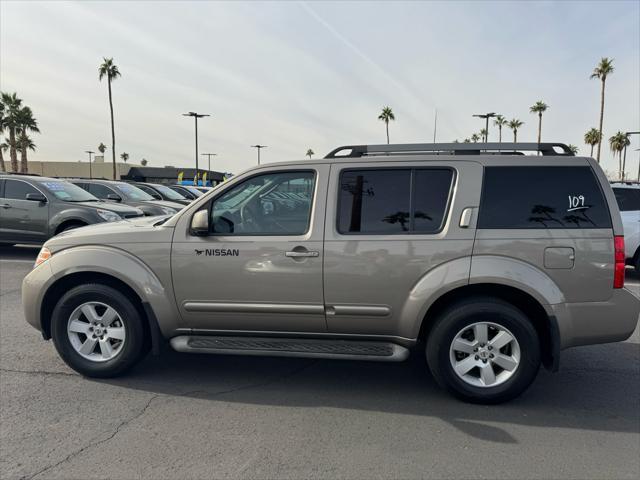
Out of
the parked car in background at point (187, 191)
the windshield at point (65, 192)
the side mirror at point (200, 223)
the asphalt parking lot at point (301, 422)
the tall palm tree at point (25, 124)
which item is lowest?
the asphalt parking lot at point (301, 422)

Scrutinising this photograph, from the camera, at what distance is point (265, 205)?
3.81m

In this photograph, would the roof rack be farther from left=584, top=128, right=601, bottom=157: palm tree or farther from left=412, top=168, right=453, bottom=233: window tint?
left=584, top=128, right=601, bottom=157: palm tree

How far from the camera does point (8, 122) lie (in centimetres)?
4409

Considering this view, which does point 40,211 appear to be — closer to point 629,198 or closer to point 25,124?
point 629,198

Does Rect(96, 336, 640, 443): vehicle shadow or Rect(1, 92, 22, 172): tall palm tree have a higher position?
Rect(1, 92, 22, 172): tall palm tree

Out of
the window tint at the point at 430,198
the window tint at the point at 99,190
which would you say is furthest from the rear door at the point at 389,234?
the window tint at the point at 99,190

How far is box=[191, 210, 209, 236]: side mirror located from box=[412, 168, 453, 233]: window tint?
1.62m

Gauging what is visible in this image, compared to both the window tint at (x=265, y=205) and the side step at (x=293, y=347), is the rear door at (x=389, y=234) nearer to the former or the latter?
the side step at (x=293, y=347)

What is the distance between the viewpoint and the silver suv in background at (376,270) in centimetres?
343

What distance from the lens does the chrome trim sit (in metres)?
3.65

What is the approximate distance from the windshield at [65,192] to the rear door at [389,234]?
812 centimetres

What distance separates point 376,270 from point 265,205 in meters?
1.04

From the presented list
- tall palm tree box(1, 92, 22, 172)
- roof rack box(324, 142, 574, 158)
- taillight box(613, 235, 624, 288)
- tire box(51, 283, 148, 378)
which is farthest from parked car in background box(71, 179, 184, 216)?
tall palm tree box(1, 92, 22, 172)

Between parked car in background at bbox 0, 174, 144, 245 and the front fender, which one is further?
parked car in background at bbox 0, 174, 144, 245
